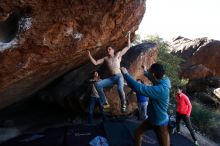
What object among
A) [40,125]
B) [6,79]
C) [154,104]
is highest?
[6,79]

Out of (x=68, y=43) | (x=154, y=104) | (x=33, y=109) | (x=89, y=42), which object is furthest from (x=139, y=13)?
(x=33, y=109)

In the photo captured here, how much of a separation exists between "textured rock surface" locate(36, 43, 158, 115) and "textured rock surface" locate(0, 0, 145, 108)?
121 inches

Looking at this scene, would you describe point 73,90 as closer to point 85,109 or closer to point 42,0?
point 85,109

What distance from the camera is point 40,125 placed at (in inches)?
493

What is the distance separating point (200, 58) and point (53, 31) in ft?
69.6

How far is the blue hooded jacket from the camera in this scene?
6.00 metres

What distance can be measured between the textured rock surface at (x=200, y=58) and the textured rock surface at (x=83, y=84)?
1192 centimetres

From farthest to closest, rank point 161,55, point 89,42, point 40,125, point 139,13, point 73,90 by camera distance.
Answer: point 161,55 < point 73,90 < point 40,125 < point 139,13 < point 89,42

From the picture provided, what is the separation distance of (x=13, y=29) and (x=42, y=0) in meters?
1.06

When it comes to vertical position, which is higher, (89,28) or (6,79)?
(89,28)

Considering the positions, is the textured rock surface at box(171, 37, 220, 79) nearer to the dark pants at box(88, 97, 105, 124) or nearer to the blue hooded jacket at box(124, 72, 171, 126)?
the dark pants at box(88, 97, 105, 124)

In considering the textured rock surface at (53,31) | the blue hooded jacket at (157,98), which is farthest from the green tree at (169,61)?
the blue hooded jacket at (157,98)

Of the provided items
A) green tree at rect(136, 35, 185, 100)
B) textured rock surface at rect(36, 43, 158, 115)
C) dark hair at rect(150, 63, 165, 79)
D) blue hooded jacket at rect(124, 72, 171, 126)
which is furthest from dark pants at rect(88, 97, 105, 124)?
green tree at rect(136, 35, 185, 100)

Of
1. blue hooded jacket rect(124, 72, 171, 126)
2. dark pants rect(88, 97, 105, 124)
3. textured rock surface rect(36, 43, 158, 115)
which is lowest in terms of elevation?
blue hooded jacket rect(124, 72, 171, 126)
